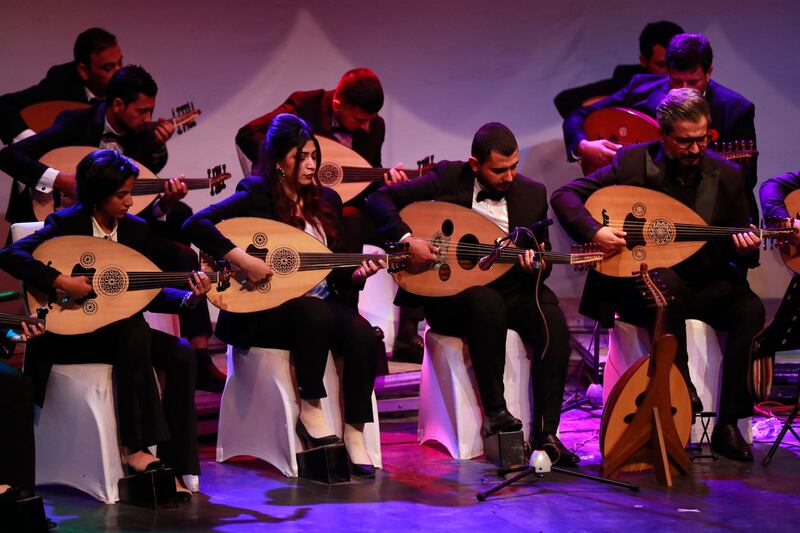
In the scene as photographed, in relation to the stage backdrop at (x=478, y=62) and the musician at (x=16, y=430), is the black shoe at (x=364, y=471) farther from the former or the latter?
the stage backdrop at (x=478, y=62)

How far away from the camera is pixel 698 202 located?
5.39 metres

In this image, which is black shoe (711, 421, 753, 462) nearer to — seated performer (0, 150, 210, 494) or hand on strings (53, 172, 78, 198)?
seated performer (0, 150, 210, 494)

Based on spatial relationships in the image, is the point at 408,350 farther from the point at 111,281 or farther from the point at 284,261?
the point at 111,281

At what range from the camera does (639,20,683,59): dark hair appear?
667cm

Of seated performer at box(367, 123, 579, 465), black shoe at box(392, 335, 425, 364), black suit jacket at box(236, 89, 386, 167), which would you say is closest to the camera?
seated performer at box(367, 123, 579, 465)

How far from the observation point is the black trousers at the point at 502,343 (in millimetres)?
5016

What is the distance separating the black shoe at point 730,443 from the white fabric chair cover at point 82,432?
2683 millimetres

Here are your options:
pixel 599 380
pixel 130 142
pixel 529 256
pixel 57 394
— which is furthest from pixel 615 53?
pixel 57 394

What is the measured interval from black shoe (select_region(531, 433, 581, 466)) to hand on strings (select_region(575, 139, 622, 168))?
1.82m

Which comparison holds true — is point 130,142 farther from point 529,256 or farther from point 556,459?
point 556,459

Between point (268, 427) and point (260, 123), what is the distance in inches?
72.3

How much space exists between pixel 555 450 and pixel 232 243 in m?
1.66

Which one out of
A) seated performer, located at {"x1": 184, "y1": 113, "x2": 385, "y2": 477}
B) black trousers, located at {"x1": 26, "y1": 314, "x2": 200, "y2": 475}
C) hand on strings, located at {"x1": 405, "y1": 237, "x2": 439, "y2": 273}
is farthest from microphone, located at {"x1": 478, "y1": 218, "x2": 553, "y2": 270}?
black trousers, located at {"x1": 26, "y1": 314, "x2": 200, "y2": 475}

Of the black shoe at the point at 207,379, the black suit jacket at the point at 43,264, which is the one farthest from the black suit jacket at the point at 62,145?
the black shoe at the point at 207,379
